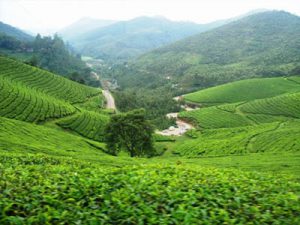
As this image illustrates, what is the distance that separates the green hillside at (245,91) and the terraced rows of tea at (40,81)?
169 feet

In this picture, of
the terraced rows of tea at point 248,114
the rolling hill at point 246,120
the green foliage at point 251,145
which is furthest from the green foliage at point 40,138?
the terraced rows of tea at point 248,114

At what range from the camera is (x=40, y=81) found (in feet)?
277

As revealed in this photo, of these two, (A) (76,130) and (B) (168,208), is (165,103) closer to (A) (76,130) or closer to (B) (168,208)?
(A) (76,130)

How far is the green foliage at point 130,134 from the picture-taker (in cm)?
4988

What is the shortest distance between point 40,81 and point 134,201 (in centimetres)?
8300

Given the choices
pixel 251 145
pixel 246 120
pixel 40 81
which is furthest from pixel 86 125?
pixel 246 120

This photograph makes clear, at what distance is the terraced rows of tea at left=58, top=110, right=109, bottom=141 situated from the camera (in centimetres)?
5916

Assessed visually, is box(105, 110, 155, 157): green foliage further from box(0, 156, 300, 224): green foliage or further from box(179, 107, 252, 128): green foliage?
box(0, 156, 300, 224): green foliage

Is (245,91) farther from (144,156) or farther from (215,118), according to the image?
(144,156)

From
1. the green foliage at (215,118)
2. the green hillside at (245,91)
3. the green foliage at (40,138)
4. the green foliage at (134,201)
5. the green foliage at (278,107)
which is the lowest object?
the green foliage at (40,138)

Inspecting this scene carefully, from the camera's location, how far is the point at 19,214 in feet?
22.5

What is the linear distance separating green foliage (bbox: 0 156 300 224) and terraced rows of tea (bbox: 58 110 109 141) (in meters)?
50.2

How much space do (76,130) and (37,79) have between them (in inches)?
1313

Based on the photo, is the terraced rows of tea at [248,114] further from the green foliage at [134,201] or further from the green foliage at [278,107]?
the green foliage at [134,201]
